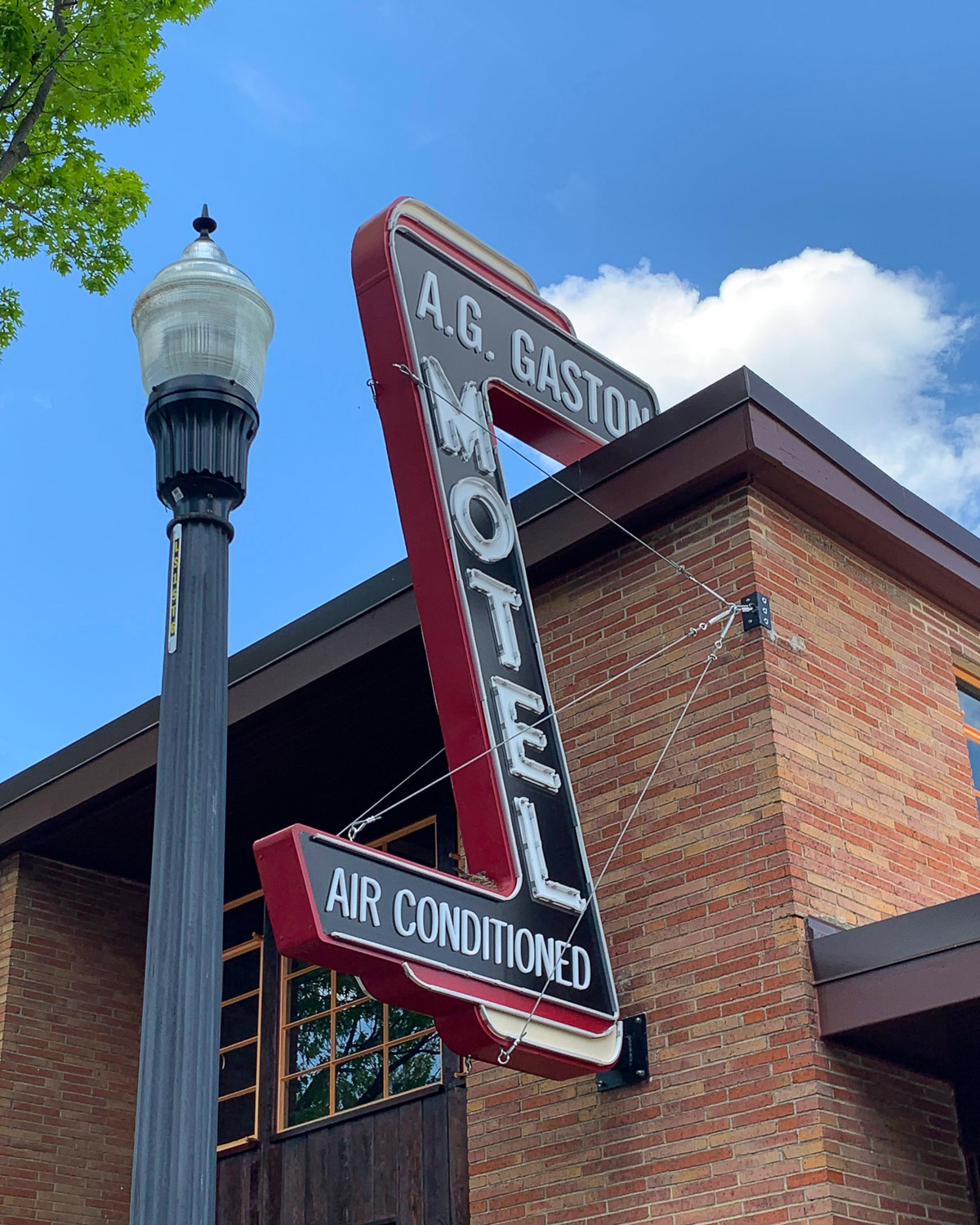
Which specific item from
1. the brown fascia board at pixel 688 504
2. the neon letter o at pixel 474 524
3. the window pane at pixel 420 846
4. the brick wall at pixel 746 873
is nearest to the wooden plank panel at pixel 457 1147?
the brick wall at pixel 746 873

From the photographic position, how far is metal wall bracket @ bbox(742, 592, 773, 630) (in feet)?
25.5

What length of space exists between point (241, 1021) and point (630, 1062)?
495 cm

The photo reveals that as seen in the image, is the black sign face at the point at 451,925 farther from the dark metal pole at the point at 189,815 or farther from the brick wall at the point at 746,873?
the dark metal pole at the point at 189,815

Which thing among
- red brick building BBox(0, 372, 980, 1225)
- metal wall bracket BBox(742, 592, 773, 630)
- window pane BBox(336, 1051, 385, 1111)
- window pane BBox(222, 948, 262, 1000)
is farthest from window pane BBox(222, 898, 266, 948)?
metal wall bracket BBox(742, 592, 773, 630)

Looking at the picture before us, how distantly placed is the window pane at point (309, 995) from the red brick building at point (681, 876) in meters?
0.03

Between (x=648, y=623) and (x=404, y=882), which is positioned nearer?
(x=404, y=882)

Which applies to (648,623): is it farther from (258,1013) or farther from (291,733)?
(258,1013)

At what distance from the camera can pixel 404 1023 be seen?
10.1 metres

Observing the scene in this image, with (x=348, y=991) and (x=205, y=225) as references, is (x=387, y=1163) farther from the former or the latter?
(x=205, y=225)

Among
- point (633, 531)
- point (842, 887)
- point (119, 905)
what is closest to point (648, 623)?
point (633, 531)

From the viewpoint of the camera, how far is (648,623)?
27.4 ft

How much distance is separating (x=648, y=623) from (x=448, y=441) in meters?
1.54

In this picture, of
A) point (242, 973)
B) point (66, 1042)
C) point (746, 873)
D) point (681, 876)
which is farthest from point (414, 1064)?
point (746, 873)

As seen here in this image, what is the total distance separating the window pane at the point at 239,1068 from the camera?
36.7 feet
